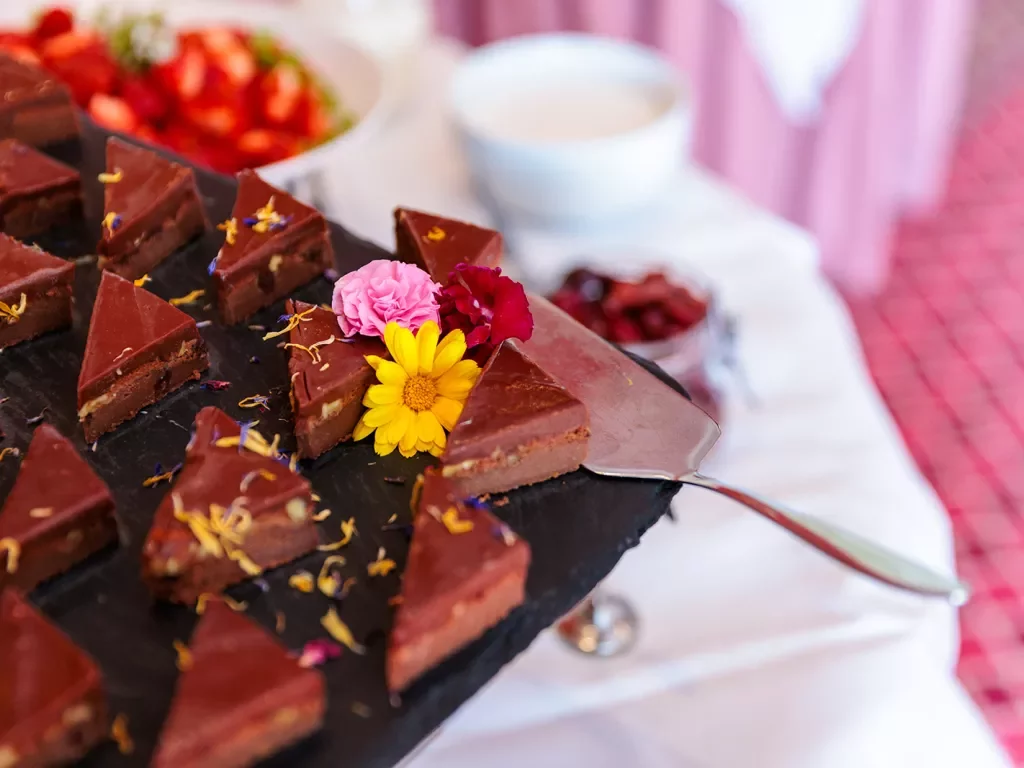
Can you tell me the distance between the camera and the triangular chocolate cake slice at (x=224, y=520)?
746 millimetres

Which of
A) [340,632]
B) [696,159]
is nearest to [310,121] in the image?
[340,632]

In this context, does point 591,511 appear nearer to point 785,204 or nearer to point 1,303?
point 1,303

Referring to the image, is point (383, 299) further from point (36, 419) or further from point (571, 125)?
point (571, 125)

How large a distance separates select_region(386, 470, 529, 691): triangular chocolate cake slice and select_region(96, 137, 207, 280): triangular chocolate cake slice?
0.49 meters

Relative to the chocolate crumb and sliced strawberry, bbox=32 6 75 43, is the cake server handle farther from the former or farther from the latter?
sliced strawberry, bbox=32 6 75 43

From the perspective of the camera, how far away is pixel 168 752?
639 mm

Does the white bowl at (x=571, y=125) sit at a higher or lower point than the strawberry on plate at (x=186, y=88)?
lower

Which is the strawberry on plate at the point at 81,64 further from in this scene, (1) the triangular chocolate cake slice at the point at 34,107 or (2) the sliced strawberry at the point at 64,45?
(1) the triangular chocolate cake slice at the point at 34,107

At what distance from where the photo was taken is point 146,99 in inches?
64.1

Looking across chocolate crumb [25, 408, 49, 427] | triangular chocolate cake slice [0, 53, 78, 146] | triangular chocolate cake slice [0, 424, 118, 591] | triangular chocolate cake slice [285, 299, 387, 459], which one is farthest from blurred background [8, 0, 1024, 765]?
triangular chocolate cake slice [0, 424, 118, 591]

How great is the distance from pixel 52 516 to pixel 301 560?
0.64 feet

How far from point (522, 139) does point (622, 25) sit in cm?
141

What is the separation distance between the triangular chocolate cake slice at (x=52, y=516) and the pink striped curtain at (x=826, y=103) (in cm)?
233

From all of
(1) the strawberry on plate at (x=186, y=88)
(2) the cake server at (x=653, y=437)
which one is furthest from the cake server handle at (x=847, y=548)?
(1) the strawberry on plate at (x=186, y=88)
